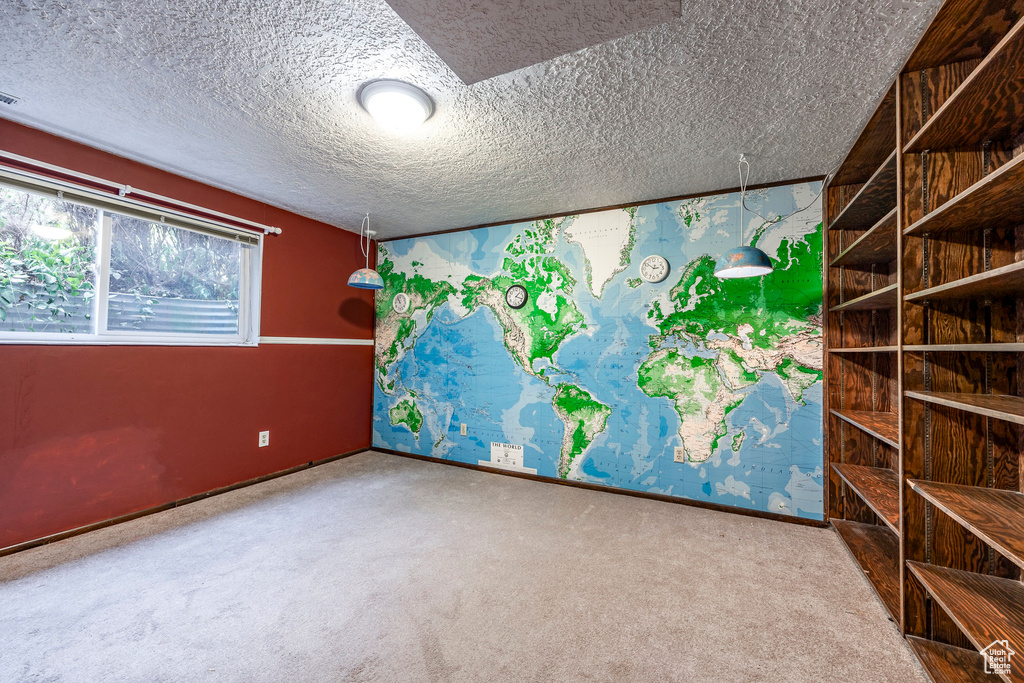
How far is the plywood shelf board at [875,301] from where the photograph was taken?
194 cm

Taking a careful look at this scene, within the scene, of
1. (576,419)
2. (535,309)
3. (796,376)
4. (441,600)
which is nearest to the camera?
(441,600)

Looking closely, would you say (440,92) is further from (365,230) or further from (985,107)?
(365,230)

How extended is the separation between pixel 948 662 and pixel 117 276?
4.84m

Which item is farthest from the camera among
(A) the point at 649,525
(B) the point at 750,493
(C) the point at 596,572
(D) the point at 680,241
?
(D) the point at 680,241

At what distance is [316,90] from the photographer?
1949 millimetres

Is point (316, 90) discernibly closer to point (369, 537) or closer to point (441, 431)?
point (369, 537)

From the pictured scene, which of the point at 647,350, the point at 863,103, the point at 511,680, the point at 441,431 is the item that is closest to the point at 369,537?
the point at 511,680

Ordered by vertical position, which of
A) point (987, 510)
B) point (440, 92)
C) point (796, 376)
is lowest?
point (987, 510)

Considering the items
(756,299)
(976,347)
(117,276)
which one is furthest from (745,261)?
(117,276)

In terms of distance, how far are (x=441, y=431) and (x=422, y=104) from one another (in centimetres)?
308

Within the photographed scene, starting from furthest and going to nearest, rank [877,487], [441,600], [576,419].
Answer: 1. [576,419]
2. [877,487]
3. [441,600]

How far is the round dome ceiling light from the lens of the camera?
1.92 m

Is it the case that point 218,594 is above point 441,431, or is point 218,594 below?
below

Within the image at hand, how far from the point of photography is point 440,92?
1.97 metres
